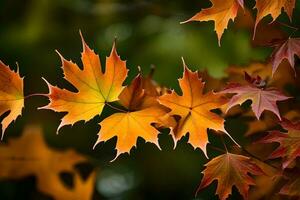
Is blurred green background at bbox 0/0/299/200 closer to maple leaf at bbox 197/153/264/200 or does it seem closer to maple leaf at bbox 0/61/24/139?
maple leaf at bbox 197/153/264/200

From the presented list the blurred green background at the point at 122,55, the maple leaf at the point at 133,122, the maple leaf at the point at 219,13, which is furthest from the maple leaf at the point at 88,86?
the blurred green background at the point at 122,55

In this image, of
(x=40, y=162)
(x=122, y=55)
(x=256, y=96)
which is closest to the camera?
(x=256, y=96)

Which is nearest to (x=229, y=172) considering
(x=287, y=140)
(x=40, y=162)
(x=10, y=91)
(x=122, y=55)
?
(x=287, y=140)

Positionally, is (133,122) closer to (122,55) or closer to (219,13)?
(219,13)

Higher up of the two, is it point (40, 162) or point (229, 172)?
point (229, 172)

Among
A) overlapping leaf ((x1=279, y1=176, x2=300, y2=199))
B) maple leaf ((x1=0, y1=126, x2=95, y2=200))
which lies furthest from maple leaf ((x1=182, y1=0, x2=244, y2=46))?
maple leaf ((x1=0, y1=126, x2=95, y2=200))

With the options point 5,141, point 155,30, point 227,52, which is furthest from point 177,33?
point 5,141

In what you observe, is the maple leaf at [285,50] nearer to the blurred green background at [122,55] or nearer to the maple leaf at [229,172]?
the maple leaf at [229,172]
